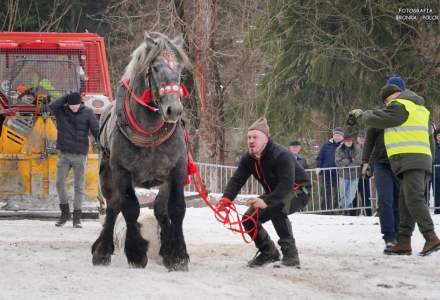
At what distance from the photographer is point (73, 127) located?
13.7 meters

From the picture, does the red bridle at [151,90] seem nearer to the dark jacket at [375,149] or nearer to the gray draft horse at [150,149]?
the gray draft horse at [150,149]

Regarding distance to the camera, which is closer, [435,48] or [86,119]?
[86,119]

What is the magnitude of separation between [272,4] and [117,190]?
40.1ft

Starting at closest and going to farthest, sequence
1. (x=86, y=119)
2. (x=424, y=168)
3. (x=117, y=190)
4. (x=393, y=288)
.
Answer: (x=393, y=288) → (x=117, y=190) → (x=424, y=168) → (x=86, y=119)

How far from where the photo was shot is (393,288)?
8.20m

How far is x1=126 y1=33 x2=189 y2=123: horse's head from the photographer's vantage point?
26.7 feet

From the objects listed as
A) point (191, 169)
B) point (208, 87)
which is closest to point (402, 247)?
point (191, 169)

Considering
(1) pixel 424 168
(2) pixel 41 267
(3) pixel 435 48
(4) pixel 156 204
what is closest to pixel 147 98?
(4) pixel 156 204

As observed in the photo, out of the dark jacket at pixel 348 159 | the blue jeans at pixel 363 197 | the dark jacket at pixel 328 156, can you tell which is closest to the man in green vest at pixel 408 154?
the dark jacket at pixel 348 159

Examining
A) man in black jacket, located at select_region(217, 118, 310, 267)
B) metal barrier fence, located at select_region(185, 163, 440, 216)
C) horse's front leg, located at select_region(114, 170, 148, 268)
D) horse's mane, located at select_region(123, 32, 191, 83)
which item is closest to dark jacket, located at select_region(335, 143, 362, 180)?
metal barrier fence, located at select_region(185, 163, 440, 216)

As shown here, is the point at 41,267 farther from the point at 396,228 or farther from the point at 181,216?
the point at 396,228

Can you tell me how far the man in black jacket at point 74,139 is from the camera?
537 inches

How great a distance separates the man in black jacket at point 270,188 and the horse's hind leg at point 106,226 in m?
1.05

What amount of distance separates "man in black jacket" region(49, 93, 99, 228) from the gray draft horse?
4.43 metres
